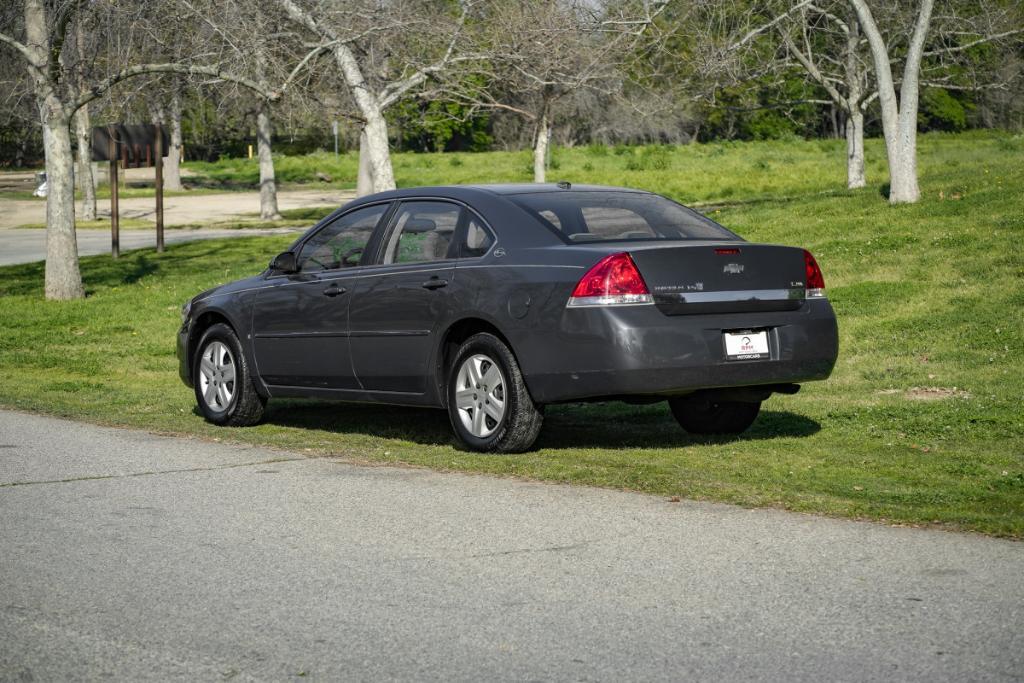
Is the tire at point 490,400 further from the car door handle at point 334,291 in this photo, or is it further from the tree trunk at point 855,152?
the tree trunk at point 855,152

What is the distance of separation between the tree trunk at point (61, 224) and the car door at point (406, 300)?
41.1ft

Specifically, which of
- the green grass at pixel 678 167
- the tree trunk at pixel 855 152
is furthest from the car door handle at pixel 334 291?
the tree trunk at pixel 855 152

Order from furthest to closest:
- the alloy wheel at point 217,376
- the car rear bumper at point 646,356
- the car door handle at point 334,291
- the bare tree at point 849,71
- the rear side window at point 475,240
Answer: the bare tree at point 849,71
the alloy wheel at point 217,376
the car door handle at point 334,291
the rear side window at point 475,240
the car rear bumper at point 646,356

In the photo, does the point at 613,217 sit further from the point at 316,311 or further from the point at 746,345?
the point at 316,311

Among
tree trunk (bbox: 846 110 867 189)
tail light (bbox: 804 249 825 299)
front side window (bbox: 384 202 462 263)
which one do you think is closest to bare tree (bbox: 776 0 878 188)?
tree trunk (bbox: 846 110 867 189)

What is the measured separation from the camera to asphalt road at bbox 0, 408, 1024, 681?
4.48 m

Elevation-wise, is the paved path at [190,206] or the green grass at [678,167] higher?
the green grass at [678,167]

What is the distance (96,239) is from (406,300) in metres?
26.1

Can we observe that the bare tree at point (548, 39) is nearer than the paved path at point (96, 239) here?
Yes

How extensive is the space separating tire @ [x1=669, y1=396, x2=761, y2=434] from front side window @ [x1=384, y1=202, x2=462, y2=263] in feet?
6.09

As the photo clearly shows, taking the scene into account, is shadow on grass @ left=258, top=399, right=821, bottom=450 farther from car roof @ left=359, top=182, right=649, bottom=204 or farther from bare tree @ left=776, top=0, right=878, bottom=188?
bare tree @ left=776, top=0, right=878, bottom=188

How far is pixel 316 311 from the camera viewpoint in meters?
9.66

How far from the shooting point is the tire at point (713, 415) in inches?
372

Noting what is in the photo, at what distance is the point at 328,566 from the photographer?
19.1 ft
